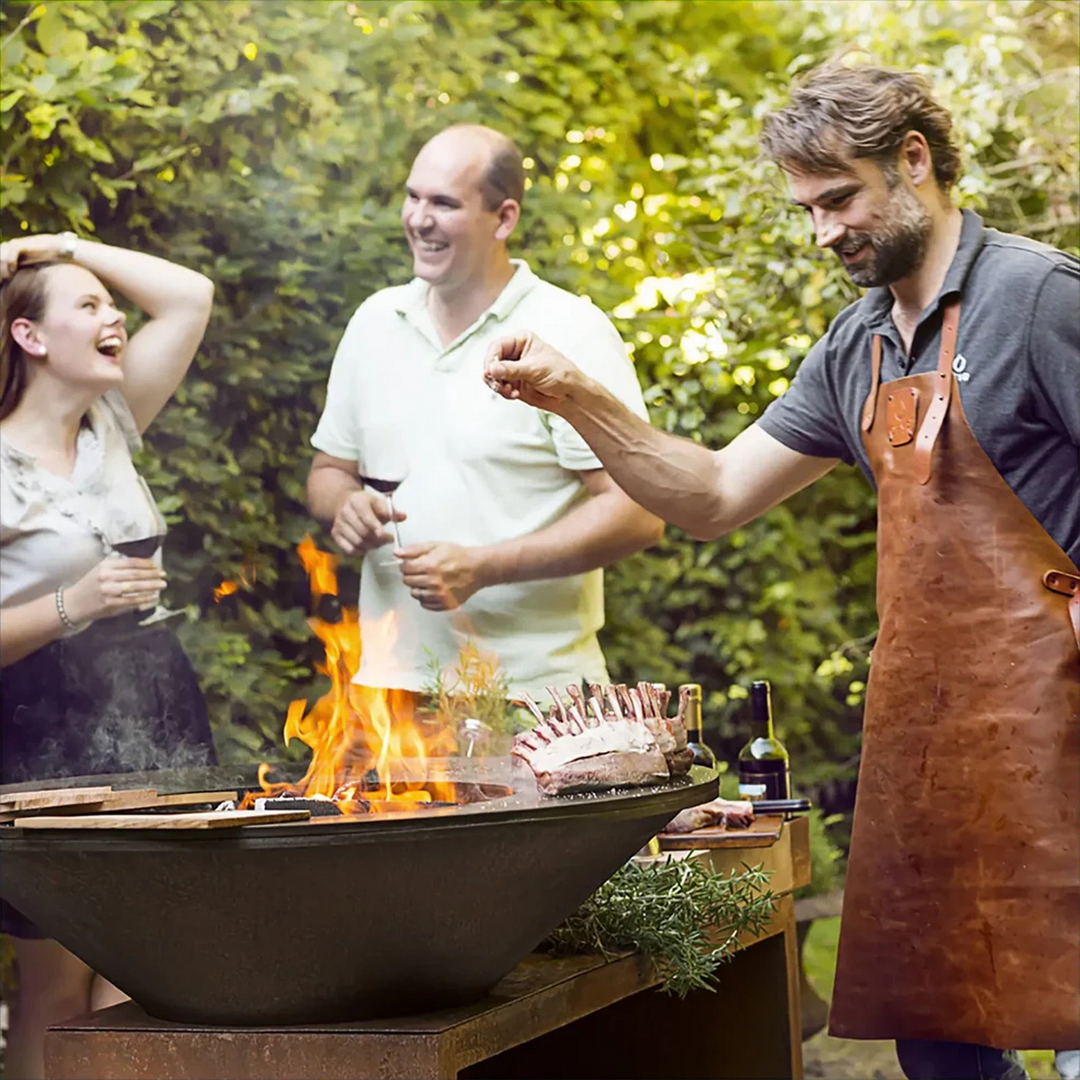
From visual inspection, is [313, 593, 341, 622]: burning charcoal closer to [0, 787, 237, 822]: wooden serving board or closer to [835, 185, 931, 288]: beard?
[0, 787, 237, 822]: wooden serving board

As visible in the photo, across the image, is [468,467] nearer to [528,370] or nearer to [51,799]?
[528,370]

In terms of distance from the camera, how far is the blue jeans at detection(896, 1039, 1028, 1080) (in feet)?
7.60

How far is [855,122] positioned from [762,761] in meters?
1.20

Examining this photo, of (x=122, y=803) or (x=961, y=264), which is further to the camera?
(x=961, y=264)

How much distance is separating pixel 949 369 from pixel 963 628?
386 mm

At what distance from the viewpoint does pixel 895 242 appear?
2.35m

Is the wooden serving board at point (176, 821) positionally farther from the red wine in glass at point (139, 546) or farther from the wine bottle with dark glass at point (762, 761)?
the red wine in glass at point (139, 546)

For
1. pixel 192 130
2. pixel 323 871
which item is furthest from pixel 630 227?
pixel 323 871

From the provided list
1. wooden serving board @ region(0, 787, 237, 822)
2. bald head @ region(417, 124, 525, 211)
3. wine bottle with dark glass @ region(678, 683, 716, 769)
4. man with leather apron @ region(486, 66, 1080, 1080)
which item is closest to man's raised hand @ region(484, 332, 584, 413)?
man with leather apron @ region(486, 66, 1080, 1080)

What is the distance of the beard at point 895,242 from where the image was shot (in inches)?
92.5

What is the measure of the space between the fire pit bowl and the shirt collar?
1701 mm

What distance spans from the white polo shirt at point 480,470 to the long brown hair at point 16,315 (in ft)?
2.30

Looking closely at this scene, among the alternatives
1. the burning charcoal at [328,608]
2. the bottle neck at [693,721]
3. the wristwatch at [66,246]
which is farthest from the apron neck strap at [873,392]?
the wristwatch at [66,246]

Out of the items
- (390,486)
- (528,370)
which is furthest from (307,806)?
(390,486)
